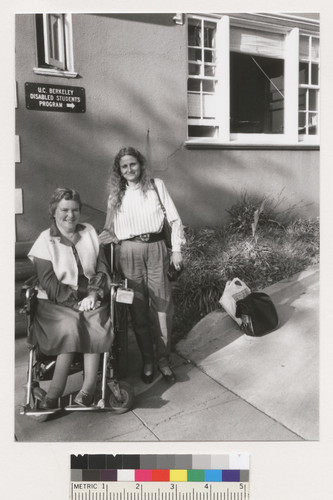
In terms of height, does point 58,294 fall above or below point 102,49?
below

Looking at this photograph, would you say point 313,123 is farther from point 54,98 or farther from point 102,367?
point 102,367

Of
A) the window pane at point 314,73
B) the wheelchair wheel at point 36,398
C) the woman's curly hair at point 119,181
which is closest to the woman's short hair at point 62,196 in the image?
the woman's curly hair at point 119,181

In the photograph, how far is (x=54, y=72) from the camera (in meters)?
3.36

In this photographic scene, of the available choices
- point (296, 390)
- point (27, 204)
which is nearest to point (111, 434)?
point (296, 390)

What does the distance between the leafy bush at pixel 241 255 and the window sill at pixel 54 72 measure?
166 cm

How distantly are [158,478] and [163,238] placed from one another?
1.51m

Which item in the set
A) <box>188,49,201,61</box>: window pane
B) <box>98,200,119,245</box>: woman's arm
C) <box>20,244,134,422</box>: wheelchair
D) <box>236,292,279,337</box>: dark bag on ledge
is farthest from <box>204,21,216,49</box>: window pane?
<box>236,292,279,337</box>: dark bag on ledge

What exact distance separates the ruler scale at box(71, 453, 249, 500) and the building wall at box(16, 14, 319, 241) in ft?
5.13

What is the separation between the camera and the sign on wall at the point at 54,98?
3.14 m

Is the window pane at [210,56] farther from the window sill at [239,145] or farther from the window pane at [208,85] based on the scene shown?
the window sill at [239,145]

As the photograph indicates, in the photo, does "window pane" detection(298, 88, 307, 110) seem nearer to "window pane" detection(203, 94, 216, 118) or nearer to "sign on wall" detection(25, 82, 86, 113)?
"window pane" detection(203, 94, 216, 118)
